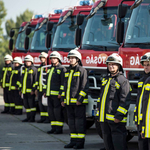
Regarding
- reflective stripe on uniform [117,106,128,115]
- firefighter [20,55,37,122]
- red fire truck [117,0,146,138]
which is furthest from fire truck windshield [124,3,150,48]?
firefighter [20,55,37,122]

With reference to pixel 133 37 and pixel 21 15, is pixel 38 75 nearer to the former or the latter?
pixel 133 37

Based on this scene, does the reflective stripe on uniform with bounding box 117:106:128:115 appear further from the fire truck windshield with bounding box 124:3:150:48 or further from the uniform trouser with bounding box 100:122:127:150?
the fire truck windshield with bounding box 124:3:150:48

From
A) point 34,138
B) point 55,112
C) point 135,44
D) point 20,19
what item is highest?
point 20,19

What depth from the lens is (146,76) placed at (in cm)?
582

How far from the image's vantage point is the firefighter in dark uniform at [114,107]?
6.39 meters

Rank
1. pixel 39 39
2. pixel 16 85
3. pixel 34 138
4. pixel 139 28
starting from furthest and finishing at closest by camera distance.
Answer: pixel 39 39 → pixel 16 85 → pixel 34 138 → pixel 139 28

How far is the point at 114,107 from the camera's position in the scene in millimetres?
6457

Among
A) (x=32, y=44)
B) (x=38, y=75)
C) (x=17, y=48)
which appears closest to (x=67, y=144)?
(x=38, y=75)

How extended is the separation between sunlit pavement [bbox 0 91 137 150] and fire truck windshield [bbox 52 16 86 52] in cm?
227

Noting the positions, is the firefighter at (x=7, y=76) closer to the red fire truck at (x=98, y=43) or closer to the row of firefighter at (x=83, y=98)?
the row of firefighter at (x=83, y=98)

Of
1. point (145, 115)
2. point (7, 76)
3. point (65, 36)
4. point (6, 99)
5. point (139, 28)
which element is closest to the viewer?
point (145, 115)

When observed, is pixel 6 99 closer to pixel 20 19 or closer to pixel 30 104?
pixel 30 104

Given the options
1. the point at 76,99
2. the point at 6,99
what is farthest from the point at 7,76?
the point at 76,99

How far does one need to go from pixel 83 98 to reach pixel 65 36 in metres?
4.47
